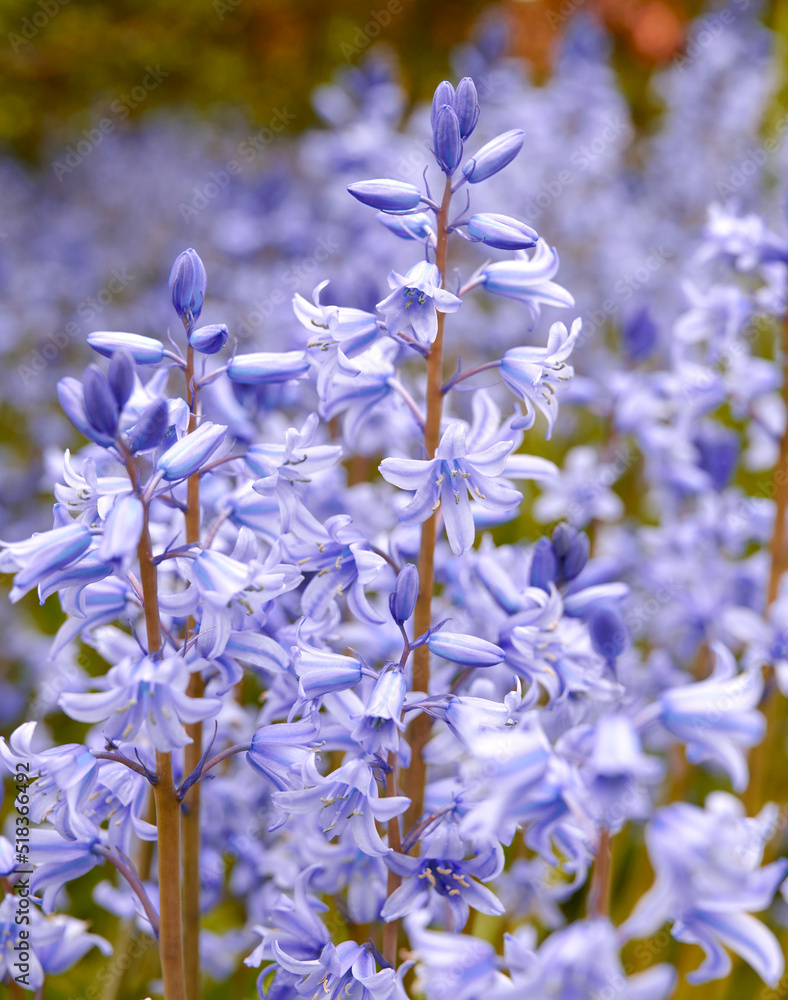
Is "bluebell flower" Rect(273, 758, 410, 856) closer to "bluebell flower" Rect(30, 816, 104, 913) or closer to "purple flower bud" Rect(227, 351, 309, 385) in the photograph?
"bluebell flower" Rect(30, 816, 104, 913)

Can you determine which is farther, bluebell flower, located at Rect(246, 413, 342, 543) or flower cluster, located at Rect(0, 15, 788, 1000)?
bluebell flower, located at Rect(246, 413, 342, 543)

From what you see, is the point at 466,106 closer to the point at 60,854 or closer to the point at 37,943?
the point at 60,854

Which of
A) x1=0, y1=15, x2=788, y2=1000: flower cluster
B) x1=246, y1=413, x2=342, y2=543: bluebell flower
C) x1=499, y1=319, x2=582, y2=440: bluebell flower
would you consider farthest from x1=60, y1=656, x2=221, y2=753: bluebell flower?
x1=499, y1=319, x2=582, y2=440: bluebell flower

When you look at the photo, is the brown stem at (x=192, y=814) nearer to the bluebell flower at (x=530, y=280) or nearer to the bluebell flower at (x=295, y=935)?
the bluebell flower at (x=295, y=935)

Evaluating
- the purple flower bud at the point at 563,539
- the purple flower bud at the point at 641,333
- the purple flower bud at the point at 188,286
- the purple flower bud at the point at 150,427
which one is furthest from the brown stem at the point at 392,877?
the purple flower bud at the point at 641,333

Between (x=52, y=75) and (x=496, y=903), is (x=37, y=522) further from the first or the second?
(x=52, y=75)

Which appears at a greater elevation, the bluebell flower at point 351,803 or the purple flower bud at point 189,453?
the purple flower bud at point 189,453
